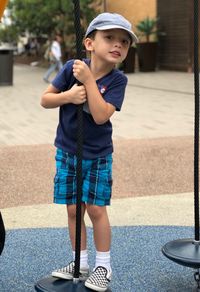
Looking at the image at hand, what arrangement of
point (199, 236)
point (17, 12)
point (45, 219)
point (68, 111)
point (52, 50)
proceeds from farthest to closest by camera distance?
point (17, 12) < point (52, 50) < point (45, 219) < point (199, 236) < point (68, 111)

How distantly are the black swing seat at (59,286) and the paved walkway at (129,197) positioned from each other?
1.17ft

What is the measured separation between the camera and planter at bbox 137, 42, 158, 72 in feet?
83.7

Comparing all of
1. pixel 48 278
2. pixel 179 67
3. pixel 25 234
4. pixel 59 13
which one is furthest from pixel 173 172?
pixel 59 13

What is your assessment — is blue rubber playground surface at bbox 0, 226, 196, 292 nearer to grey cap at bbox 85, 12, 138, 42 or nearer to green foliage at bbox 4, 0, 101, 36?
grey cap at bbox 85, 12, 138, 42

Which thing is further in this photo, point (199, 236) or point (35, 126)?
point (35, 126)

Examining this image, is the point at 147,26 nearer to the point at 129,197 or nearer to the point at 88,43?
the point at 129,197

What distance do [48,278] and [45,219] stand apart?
72.1 inches

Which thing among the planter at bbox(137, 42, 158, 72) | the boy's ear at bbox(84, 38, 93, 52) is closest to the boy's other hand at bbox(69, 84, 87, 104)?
the boy's ear at bbox(84, 38, 93, 52)

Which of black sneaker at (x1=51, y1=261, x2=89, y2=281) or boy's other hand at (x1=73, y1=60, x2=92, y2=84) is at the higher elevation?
boy's other hand at (x1=73, y1=60, x2=92, y2=84)

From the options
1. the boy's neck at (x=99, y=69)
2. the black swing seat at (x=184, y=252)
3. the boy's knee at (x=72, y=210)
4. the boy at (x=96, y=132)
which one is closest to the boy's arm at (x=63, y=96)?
the boy at (x=96, y=132)

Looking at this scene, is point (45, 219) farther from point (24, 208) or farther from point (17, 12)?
point (17, 12)

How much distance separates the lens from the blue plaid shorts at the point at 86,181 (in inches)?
115

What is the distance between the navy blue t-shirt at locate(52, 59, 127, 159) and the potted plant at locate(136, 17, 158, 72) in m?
22.8

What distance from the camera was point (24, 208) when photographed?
521cm
